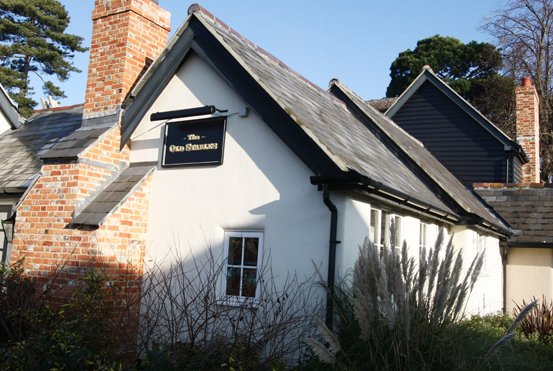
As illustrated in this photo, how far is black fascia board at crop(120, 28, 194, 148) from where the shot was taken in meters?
7.47

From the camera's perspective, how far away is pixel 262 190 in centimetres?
660

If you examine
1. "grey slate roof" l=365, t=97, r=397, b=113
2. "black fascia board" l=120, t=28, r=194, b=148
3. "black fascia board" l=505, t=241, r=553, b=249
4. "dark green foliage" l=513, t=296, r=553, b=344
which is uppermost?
"grey slate roof" l=365, t=97, r=397, b=113

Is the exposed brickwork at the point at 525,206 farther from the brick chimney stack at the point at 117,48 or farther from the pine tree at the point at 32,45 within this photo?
the pine tree at the point at 32,45

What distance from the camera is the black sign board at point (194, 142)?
7109mm

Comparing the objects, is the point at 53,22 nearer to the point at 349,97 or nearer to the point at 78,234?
Result: the point at 349,97

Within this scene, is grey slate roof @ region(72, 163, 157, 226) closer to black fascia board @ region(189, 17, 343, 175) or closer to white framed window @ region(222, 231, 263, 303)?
white framed window @ region(222, 231, 263, 303)

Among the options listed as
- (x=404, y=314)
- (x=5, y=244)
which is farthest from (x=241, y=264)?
(x=5, y=244)

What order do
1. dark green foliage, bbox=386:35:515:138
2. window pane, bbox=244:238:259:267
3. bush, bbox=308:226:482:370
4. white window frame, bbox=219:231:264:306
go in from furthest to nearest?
dark green foliage, bbox=386:35:515:138, window pane, bbox=244:238:259:267, white window frame, bbox=219:231:264:306, bush, bbox=308:226:482:370

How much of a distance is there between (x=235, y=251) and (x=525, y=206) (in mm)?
9294

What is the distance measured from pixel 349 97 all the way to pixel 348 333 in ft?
27.7

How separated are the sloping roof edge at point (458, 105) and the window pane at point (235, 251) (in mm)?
11332

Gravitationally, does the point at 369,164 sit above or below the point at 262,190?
above

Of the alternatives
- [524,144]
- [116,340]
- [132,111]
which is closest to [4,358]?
[116,340]

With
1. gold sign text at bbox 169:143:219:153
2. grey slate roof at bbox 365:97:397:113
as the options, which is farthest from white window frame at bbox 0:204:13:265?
grey slate roof at bbox 365:97:397:113
